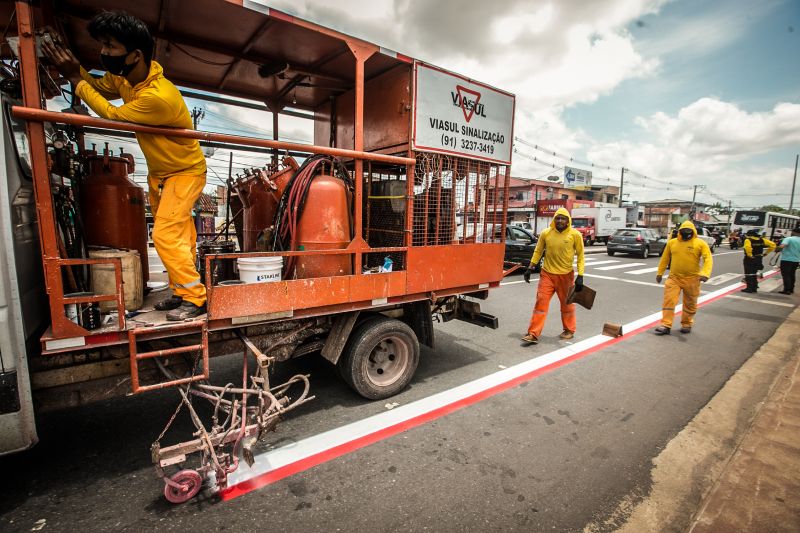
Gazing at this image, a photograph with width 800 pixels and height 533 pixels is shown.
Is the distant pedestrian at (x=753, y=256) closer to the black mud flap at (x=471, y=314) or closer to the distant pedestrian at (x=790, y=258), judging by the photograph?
the distant pedestrian at (x=790, y=258)

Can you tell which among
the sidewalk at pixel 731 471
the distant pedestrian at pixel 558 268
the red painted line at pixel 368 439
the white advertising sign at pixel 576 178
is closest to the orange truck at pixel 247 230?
the red painted line at pixel 368 439

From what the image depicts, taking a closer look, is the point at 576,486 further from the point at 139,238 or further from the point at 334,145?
the point at 334,145

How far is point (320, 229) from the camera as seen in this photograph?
3.27 m

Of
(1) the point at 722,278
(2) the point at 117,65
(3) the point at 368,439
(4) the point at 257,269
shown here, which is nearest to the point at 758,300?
(1) the point at 722,278

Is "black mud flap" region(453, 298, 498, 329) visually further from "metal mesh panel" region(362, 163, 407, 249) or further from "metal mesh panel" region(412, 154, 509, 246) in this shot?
"metal mesh panel" region(362, 163, 407, 249)

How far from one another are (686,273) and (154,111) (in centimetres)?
714

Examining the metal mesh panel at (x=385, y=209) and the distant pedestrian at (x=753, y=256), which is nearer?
the metal mesh panel at (x=385, y=209)

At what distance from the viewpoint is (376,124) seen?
4156mm

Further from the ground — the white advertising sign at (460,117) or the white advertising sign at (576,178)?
the white advertising sign at (576,178)

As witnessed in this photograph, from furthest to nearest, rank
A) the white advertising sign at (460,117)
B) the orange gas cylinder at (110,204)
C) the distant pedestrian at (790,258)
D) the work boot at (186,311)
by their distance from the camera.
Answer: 1. the distant pedestrian at (790,258)
2. the white advertising sign at (460,117)
3. the orange gas cylinder at (110,204)
4. the work boot at (186,311)

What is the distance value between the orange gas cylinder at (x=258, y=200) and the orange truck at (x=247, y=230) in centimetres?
2

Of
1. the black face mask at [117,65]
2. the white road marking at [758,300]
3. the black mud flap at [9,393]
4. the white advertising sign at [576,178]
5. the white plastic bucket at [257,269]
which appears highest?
the white advertising sign at [576,178]

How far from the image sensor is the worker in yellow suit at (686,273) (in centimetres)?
586

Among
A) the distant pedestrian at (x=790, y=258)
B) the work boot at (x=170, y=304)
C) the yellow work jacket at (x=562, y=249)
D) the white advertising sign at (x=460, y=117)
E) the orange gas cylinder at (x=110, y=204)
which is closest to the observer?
the work boot at (x=170, y=304)
